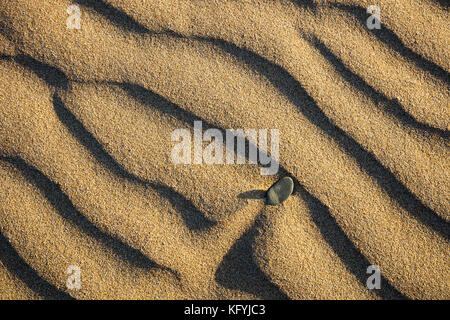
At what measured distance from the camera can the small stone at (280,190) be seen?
0.97 meters

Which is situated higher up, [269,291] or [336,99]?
[336,99]

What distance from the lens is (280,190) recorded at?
0.97m

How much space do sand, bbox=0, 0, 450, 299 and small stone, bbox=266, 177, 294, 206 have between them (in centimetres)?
3

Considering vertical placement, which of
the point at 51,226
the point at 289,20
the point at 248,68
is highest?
the point at 289,20

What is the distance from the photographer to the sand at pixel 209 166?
3.25 ft

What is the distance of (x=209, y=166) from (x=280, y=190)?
0.76ft

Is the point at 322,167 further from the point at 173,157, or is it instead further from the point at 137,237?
the point at 137,237

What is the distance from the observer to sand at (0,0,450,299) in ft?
3.25

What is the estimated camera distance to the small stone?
968 mm

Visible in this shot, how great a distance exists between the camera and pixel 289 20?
1024 mm

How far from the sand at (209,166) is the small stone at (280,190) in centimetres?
3
